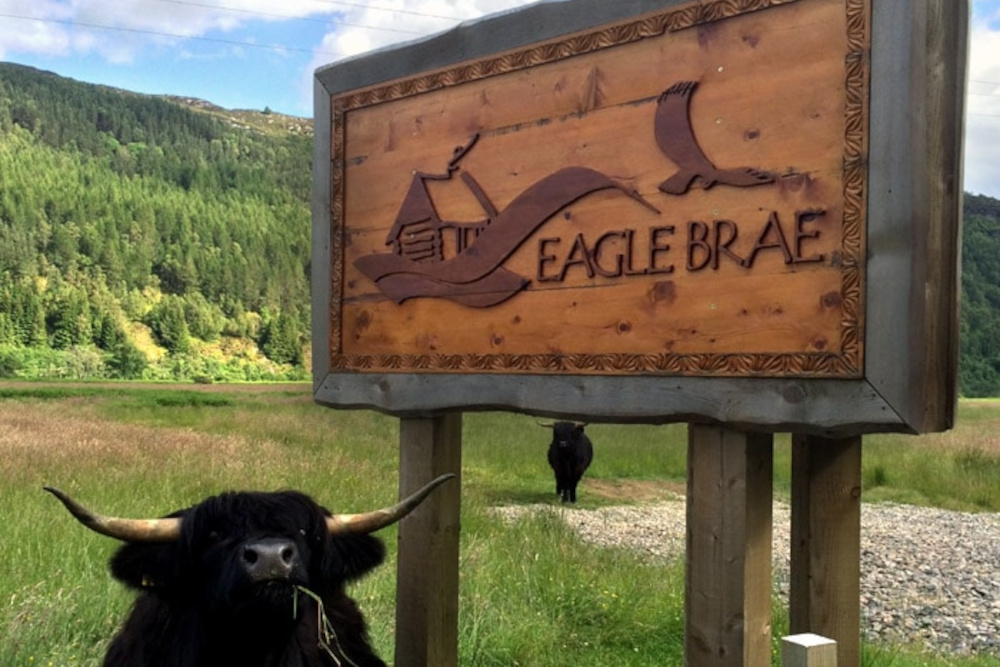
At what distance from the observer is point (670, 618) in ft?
19.5

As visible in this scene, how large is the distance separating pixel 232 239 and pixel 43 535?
120500mm

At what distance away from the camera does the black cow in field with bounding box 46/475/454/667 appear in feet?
9.35

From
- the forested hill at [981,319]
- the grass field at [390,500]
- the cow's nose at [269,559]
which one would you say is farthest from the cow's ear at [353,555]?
the forested hill at [981,319]

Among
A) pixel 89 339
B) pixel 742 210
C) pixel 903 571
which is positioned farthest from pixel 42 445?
pixel 89 339

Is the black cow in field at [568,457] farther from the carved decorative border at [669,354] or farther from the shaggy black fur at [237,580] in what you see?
the shaggy black fur at [237,580]

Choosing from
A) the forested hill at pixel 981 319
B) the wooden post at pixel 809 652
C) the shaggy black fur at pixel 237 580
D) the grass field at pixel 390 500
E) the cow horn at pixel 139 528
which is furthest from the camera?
the forested hill at pixel 981 319

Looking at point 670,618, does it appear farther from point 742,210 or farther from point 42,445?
point 42,445

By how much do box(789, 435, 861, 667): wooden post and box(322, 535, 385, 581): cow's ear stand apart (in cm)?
164

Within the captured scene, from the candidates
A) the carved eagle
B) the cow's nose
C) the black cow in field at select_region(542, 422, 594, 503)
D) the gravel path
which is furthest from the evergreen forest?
the carved eagle

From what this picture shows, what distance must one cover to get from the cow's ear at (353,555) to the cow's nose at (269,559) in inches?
19.8

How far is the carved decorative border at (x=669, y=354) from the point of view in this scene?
2.57m

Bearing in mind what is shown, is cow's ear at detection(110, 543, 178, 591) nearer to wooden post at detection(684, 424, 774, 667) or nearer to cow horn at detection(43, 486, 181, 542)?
cow horn at detection(43, 486, 181, 542)

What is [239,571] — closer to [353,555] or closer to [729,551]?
[353,555]

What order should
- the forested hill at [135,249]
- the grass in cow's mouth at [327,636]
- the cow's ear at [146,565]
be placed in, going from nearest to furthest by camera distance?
the cow's ear at [146,565], the grass in cow's mouth at [327,636], the forested hill at [135,249]
